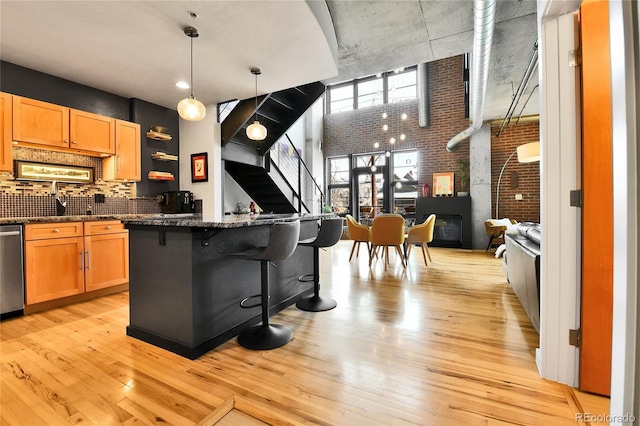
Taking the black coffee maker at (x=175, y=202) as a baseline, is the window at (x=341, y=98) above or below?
above

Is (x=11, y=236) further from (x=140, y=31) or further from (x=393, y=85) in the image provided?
A: (x=393, y=85)

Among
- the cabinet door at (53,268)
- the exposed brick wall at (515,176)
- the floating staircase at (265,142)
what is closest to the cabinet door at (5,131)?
the cabinet door at (53,268)

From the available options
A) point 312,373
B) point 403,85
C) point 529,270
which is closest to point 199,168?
point 312,373

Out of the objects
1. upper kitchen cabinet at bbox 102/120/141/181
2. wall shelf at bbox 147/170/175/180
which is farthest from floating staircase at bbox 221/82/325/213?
upper kitchen cabinet at bbox 102/120/141/181

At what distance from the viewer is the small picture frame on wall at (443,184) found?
7605 mm

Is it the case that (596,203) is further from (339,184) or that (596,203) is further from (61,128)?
(339,184)

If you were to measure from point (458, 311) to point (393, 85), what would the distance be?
7.81 m

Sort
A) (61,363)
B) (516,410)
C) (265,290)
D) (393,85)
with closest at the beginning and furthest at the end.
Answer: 1. (516,410)
2. (61,363)
3. (265,290)
4. (393,85)

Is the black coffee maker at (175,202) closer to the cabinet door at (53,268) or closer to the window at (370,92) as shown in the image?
the cabinet door at (53,268)

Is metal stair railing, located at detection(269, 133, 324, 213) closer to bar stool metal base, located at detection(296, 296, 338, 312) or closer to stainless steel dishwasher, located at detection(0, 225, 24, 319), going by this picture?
bar stool metal base, located at detection(296, 296, 338, 312)

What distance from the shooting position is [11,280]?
9.41 ft

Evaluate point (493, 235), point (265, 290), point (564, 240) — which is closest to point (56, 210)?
point (265, 290)

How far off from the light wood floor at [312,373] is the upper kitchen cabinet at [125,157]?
1978 mm

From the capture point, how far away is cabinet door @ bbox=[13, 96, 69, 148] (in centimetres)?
315
